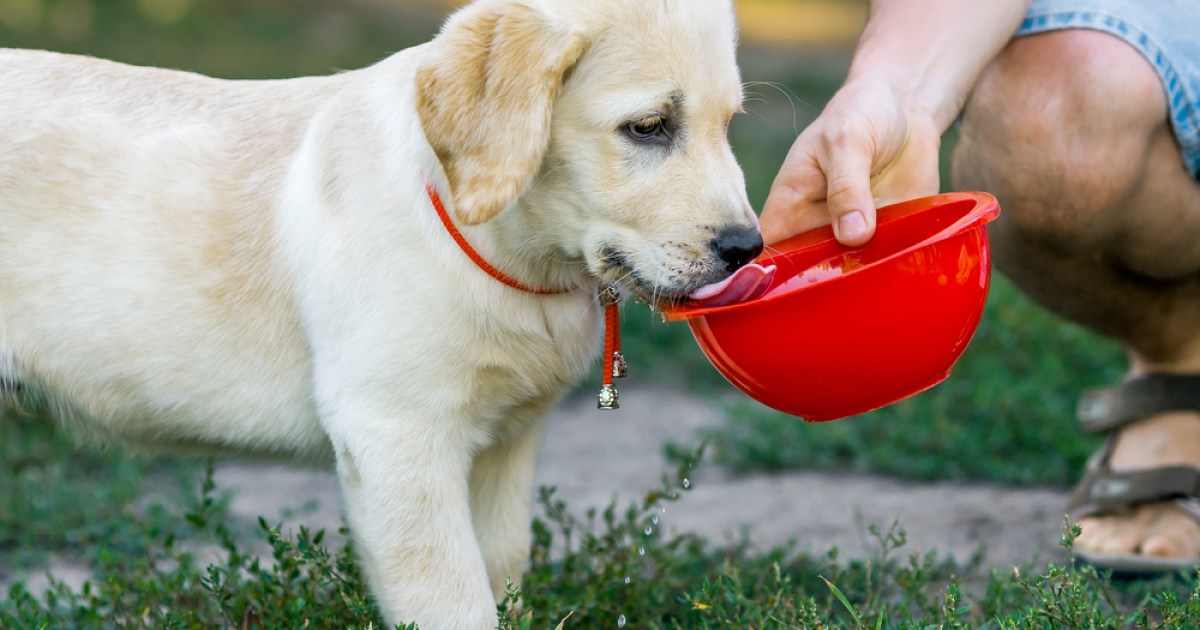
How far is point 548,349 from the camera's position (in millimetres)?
2514

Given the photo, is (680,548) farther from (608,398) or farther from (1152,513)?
(1152,513)

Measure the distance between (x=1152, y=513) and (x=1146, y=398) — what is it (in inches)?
11.0

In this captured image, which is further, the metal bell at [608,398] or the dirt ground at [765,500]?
the dirt ground at [765,500]

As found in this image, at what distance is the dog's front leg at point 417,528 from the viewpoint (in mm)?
2367

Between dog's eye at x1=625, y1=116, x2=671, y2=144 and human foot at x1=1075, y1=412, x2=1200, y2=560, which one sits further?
human foot at x1=1075, y1=412, x2=1200, y2=560

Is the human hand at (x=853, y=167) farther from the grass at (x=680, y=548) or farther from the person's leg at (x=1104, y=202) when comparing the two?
the grass at (x=680, y=548)

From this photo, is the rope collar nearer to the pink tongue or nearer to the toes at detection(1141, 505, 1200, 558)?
the pink tongue

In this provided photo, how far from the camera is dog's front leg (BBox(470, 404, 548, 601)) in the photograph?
2752 millimetres

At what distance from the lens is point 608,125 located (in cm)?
229

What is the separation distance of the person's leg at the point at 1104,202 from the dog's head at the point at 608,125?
103cm

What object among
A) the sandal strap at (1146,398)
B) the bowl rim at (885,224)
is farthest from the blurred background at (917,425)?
the sandal strap at (1146,398)

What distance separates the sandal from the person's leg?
1.2 inches

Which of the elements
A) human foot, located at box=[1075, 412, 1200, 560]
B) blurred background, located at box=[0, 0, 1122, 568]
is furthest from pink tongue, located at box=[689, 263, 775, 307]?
human foot, located at box=[1075, 412, 1200, 560]

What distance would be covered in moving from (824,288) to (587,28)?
57 cm
